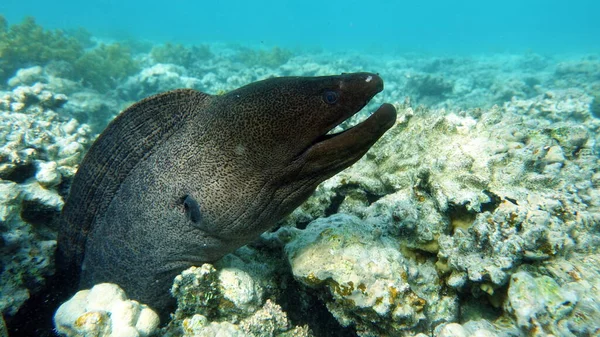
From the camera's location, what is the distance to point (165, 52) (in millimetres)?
19094

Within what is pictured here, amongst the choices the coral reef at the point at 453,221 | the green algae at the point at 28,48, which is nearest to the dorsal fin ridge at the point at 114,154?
the coral reef at the point at 453,221

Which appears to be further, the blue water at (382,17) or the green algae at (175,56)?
the blue water at (382,17)

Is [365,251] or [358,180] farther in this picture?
[358,180]

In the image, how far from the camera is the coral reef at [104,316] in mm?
2166

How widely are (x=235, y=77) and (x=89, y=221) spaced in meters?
13.4

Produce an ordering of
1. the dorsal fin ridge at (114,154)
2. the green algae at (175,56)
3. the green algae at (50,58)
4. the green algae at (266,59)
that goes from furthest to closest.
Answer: the green algae at (266,59) → the green algae at (175,56) → the green algae at (50,58) → the dorsal fin ridge at (114,154)

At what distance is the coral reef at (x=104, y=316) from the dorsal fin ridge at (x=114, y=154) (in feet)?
2.54

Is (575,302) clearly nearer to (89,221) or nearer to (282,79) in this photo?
(282,79)

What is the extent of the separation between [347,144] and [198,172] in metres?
1.17

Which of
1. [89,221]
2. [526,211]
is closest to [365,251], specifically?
[526,211]

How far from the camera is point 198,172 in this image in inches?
94.7

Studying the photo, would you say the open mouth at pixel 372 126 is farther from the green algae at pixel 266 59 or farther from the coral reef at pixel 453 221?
the green algae at pixel 266 59

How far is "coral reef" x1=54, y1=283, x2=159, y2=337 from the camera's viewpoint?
2.17 meters

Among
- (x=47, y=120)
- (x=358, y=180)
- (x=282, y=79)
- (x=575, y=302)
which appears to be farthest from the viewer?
(x=47, y=120)
